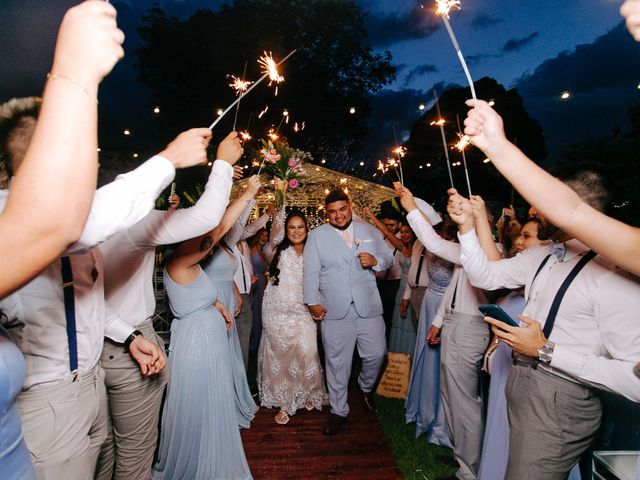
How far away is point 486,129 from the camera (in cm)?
129

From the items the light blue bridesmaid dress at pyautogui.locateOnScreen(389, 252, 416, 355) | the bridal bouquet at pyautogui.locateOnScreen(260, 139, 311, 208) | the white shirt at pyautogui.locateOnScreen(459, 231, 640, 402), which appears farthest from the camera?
the light blue bridesmaid dress at pyautogui.locateOnScreen(389, 252, 416, 355)

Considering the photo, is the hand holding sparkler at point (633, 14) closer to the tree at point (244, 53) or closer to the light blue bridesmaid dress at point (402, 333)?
the light blue bridesmaid dress at point (402, 333)

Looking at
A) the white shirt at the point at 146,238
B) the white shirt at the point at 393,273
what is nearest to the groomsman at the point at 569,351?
the white shirt at the point at 146,238

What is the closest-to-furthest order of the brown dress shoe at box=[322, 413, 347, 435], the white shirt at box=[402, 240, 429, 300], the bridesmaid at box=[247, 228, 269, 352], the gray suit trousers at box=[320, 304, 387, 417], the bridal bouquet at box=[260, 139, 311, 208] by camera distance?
the brown dress shoe at box=[322, 413, 347, 435] → the gray suit trousers at box=[320, 304, 387, 417] → the white shirt at box=[402, 240, 429, 300] → the bridal bouquet at box=[260, 139, 311, 208] → the bridesmaid at box=[247, 228, 269, 352]

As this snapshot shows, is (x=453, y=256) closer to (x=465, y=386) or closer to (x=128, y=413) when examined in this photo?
(x=465, y=386)

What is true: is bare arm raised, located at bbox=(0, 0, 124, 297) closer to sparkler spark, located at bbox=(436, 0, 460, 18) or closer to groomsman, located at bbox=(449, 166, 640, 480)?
sparkler spark, located at bbox=(436, 0, 460, 18)

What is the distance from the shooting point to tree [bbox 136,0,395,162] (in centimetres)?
1391

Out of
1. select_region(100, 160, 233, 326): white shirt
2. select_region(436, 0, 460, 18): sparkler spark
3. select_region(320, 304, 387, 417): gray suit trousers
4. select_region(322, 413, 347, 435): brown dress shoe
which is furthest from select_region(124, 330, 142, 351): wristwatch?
select_region(322, 413, 347, 435): brown dress shoe

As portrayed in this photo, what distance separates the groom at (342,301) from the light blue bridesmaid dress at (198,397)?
1.44 m

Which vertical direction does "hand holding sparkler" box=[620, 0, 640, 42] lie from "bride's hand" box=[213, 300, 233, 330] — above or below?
above

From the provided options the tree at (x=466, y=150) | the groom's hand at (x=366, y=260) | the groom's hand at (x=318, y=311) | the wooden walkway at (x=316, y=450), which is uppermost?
the tree at (x=466, y=150)

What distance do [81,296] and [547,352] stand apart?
2095 millimetres

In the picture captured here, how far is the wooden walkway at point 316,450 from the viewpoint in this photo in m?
3.13

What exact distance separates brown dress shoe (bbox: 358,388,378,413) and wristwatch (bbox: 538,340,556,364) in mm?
Answer: 2969
